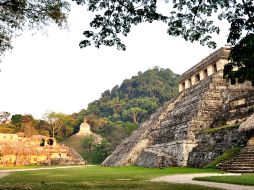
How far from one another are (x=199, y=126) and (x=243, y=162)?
6328 mm

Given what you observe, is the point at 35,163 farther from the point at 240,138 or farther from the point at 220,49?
the point at 240,138

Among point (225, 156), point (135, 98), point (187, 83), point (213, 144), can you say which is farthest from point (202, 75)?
point (135, 98)

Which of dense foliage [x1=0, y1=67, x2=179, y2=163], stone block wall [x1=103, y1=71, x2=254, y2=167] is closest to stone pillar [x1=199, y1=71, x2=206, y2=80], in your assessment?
stone block wall [x1=103, y1=71, x2=254, y2=167]

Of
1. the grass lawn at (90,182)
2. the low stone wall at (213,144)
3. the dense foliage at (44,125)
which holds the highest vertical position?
the dense foliage at (44,125)

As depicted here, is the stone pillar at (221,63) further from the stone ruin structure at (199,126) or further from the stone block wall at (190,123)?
the stone block wall at (190,123)

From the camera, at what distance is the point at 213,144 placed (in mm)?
17469

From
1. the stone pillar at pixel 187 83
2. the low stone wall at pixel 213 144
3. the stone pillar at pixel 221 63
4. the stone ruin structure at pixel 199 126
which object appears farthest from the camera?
the stone pillar at pixel 187 83

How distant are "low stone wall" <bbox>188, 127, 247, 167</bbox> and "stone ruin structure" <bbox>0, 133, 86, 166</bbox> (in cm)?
2311

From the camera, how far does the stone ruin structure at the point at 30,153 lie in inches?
1503

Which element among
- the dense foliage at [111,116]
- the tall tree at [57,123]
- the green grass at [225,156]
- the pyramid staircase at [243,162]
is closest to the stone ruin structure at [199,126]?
the green grass at [225,156]

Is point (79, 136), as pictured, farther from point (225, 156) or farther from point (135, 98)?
point (225, 156)

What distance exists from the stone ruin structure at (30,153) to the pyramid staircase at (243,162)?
26562 mm

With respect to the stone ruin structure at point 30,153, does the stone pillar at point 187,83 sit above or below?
above

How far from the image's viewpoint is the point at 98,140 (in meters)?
56.6
